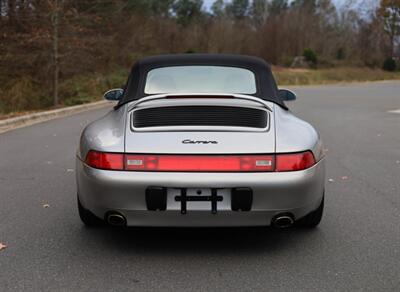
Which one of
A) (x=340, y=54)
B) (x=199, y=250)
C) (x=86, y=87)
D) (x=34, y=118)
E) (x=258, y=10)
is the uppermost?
(x=199, y=250)

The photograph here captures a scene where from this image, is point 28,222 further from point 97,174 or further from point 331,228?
point 331,228

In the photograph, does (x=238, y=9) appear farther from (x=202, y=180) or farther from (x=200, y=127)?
(x=202, y=180)

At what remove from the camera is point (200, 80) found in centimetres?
473

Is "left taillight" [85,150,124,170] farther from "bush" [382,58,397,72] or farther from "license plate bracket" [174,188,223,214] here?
"bush" [382,58,397,72]

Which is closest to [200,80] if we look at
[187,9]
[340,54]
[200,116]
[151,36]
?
[200,116]

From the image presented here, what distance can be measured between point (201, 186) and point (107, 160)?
0.67m

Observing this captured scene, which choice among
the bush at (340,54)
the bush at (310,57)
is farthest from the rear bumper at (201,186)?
the bush at (340,54)

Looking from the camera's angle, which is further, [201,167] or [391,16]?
[391,16]

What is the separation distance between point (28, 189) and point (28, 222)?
1358 millimetres

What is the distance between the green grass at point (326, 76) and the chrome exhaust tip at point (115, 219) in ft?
130

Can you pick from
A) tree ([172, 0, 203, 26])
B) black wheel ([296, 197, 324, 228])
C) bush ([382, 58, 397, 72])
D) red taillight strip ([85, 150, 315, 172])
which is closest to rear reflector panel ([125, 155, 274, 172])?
red taillight strip ([85, 150, 315, 172])

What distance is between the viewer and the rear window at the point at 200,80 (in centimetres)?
462

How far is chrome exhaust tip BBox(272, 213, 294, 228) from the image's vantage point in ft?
11.8

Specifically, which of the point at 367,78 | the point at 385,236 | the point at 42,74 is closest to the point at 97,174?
the point at 385,236
